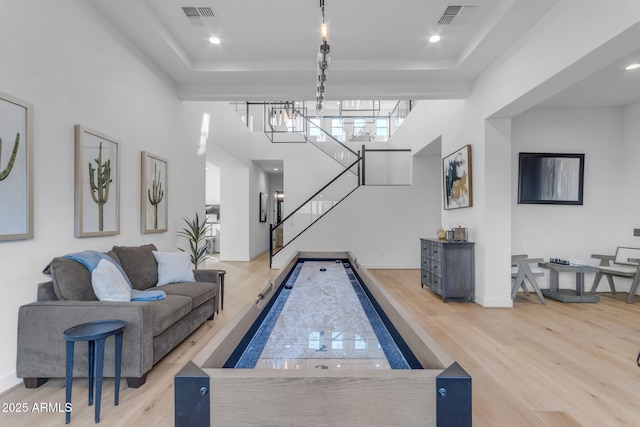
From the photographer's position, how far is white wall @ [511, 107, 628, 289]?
525 cm

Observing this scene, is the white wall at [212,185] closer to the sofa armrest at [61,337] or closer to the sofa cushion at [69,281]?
the sofa cushion at [69,281]

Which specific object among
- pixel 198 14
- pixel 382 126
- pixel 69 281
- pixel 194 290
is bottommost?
pixel 194 290

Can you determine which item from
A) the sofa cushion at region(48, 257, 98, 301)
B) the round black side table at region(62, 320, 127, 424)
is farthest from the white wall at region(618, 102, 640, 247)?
the sofa cushion at region(48, 257, 98, 301)

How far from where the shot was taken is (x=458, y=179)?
5.19m

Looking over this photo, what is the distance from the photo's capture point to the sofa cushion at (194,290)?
3174 millimetres

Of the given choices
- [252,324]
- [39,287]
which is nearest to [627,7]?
[252,324]

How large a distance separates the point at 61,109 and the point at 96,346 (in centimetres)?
196

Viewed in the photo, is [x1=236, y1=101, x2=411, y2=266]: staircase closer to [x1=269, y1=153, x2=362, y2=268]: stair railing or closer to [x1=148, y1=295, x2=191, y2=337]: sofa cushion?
[x1=269, y1=153, x2=362, y2=268]: stair railing

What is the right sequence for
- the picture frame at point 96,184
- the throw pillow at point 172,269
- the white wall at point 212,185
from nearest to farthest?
the picture frame at point 96,184
the throw pillow at point 172,269
the white wall at point 212,185

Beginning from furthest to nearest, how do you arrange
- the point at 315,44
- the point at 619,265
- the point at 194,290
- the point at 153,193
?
the point at 619,265, the point at 153,193, the point at 315,44, the point at 194,290

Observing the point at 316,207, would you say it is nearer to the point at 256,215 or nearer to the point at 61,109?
the point at 256,215

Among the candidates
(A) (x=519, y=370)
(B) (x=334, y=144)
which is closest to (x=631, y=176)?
(A) (x=519, y=370)

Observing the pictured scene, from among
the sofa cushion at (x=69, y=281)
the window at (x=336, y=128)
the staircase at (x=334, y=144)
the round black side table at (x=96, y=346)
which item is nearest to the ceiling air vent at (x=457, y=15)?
the round black side table at (x=96, y=346)

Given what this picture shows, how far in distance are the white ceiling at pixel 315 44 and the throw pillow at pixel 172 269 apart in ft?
7.93
